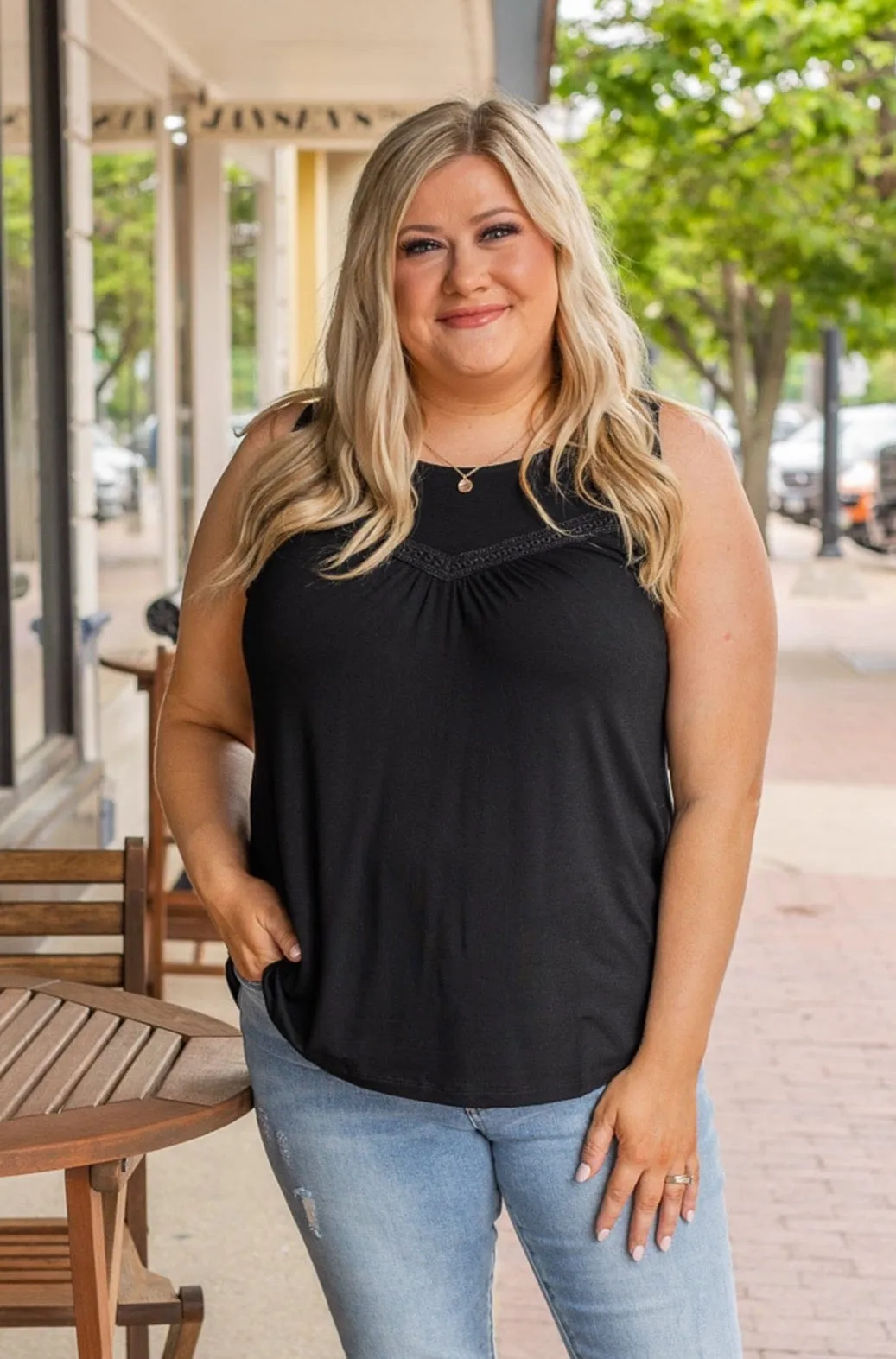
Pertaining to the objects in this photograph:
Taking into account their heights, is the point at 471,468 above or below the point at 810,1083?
above

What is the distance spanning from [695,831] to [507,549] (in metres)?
0.37

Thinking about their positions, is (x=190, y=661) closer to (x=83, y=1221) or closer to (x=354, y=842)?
(x=354, y=842)

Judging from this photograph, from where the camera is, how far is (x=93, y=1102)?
89.4 inches

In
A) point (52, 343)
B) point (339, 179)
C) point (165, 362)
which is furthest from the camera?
point (339, 179)

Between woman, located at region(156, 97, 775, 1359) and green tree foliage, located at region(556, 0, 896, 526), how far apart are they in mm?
3754

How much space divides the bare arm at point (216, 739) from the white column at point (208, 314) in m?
8.32

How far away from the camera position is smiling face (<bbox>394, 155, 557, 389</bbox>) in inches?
83.6

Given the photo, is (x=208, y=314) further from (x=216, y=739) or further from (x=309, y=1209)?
(x=309, y=1209)

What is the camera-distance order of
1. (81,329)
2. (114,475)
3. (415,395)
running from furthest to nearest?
(114,475)
(81,329)
(415,395)

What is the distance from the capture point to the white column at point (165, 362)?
9305 mm

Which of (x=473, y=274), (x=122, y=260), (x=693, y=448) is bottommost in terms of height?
(x=693, y=448)

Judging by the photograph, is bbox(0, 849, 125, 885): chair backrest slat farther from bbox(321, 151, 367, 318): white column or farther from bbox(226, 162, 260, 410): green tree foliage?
bbox(321, 151, 367, 318): white column

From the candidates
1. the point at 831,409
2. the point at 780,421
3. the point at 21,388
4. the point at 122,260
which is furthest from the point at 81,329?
the point at 780,421

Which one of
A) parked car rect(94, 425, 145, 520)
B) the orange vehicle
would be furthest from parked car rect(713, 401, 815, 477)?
parked car rect(94, 425, 145, 520)
